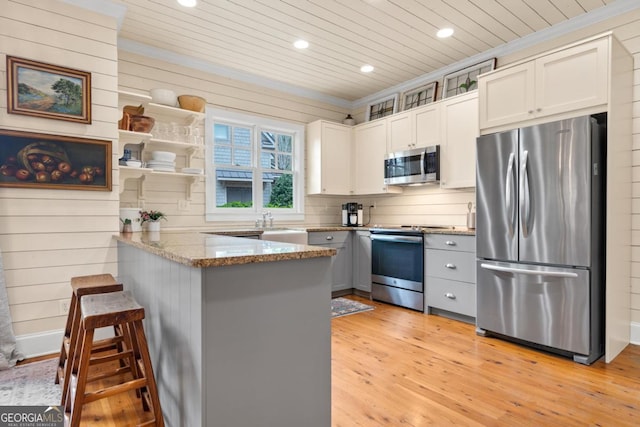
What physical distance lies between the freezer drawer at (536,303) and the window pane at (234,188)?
2.80 m

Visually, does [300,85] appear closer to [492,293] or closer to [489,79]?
[489,79]

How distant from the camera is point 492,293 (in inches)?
122

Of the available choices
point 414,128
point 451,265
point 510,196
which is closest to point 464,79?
point 414,128

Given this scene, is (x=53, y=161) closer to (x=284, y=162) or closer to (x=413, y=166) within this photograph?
(x=284, y=162)

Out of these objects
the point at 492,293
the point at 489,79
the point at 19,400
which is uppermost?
the point at 489,79

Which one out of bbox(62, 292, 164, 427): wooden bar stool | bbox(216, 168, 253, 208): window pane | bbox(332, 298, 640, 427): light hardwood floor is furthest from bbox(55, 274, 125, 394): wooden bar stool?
bbox(216, 168, 253, 208): window pane

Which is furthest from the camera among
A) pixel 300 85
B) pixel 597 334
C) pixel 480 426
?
pixel 300 85

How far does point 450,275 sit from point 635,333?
1.49m

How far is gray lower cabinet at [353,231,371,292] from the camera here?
4.55 meters

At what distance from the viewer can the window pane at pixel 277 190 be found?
15.6ft

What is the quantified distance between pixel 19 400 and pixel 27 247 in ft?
3.60

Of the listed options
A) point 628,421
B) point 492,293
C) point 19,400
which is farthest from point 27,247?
point 628,421

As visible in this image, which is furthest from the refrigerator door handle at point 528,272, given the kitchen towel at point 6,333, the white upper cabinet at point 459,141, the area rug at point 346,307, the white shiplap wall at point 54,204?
the kitchen towel at point 6,333

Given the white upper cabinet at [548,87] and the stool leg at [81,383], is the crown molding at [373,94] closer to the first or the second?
the white upper cabinet at [548,87]
